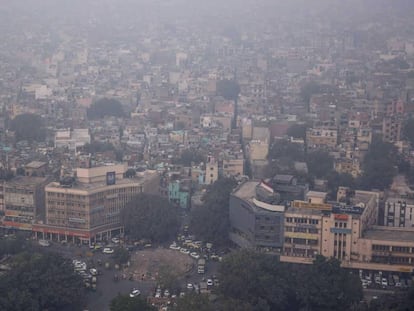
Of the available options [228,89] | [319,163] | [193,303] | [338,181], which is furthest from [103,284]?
[228,89]

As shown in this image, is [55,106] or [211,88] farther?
[211,88]

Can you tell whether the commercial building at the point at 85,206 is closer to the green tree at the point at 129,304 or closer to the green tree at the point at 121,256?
the green tree at the point at 121,256

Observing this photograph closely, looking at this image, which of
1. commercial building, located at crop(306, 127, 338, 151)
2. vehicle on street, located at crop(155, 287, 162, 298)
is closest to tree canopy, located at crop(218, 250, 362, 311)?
vehicle on street, located at crop(155, 287, 162, 298)

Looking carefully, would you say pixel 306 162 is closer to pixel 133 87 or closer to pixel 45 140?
pixel 45 140

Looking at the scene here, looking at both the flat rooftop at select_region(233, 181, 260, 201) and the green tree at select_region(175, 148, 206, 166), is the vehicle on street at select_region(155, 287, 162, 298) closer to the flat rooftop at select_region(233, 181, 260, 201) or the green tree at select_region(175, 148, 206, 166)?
the flat rooftop at select_region(233, 181, 260, 201)

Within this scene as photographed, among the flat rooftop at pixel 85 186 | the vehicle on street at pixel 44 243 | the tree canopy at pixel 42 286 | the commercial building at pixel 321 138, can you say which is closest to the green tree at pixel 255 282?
A: the tree canopy at pixel 42 286

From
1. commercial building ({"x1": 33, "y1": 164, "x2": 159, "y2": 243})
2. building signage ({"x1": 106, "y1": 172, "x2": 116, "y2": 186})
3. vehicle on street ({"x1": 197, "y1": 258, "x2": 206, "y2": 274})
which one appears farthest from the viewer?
building signage ({"x1": 106, "y1": 172, "x2": 116, "y2": 186})

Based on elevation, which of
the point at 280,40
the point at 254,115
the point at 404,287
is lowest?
the point at 404,287

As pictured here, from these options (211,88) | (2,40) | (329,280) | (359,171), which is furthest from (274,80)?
(329,280)
